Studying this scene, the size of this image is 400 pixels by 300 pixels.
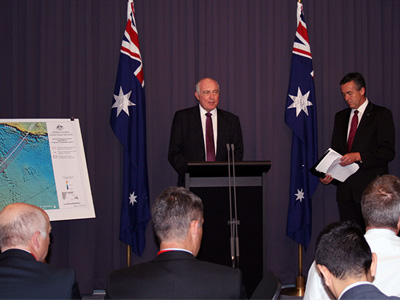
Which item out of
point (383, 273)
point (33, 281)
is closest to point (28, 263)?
point (33, 281)

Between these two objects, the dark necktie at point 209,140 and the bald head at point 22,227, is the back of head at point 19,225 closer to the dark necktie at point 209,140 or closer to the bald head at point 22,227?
the bald head at point 22,227

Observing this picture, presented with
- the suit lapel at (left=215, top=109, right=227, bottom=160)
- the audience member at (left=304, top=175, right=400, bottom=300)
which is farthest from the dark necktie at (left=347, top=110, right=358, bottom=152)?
the audience member at (left=304, top=175, right=400, bottom=300)

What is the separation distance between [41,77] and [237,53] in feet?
7.71

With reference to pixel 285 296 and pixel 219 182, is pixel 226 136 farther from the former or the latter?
pixel 285 296

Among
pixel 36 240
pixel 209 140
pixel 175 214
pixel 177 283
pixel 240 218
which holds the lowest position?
pixel 240 218

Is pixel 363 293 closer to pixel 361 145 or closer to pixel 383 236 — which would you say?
pixel 383 236

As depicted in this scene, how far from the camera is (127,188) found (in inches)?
222

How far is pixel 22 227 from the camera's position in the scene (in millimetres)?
2252

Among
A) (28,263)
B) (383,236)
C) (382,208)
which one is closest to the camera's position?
(28,263)

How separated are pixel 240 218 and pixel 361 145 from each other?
1.87 metres

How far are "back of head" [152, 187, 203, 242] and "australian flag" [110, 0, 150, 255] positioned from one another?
10.8ft

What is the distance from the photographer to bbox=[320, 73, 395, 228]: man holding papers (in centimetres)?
516

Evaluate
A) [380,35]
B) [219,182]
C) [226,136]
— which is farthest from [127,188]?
[380,35]

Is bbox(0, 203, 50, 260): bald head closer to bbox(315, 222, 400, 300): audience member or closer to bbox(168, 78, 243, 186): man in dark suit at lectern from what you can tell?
bbox(315, 222, 400, 300): audience member
